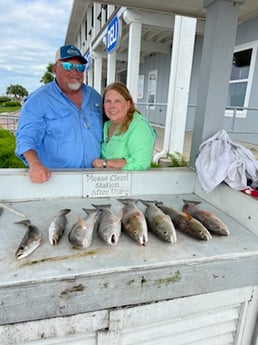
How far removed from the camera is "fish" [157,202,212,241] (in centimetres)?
134

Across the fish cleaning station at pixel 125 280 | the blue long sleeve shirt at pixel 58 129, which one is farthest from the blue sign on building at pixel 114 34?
the fish cleaning station at pixel 125 280

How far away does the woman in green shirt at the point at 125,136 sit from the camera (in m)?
2.00

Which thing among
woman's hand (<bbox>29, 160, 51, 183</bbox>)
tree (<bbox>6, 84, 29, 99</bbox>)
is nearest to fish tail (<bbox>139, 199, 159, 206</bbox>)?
woman's hand (<bbox>29, 160, 51, 183</bbox>)

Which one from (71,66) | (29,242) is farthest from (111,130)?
(29,242)

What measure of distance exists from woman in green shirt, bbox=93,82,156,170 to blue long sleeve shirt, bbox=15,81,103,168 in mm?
137

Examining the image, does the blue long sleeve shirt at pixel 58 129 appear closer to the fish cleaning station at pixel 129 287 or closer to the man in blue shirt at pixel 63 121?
the man in blue shirt at pixel 63 121

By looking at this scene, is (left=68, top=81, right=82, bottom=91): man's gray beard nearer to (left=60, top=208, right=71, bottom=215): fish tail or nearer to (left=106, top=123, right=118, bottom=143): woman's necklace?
(left=106, top=123, right=118, bottom=143): woman's necklace

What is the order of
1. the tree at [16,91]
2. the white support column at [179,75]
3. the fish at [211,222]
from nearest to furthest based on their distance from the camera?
the fish at [211,222]
the white support column at [179,75]
the tree at [16,91]

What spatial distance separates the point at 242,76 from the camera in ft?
22.0

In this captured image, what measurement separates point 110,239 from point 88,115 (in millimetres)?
1257

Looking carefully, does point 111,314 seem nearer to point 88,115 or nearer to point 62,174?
point 62,174

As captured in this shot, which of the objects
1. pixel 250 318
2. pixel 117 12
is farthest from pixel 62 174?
pixel 117 12

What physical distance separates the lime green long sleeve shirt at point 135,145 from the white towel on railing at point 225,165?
37 centimetres

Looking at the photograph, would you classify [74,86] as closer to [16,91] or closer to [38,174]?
[38,174]
